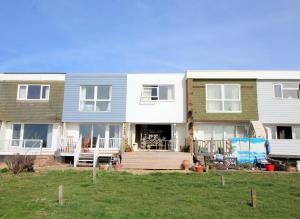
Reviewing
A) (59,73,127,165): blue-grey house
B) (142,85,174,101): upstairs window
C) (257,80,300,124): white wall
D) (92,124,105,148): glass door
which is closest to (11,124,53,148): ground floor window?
(59,73,127,165): blue-grey house

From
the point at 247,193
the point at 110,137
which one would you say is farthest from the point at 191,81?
the point at 247,193

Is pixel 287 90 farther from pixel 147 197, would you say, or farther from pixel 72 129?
pixel 147 197

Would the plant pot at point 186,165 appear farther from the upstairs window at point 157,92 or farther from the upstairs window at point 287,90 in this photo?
the upstairs window at point 287,90

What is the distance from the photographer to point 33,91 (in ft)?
86.9

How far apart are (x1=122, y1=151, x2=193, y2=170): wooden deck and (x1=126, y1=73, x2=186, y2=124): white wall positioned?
16.9 ft

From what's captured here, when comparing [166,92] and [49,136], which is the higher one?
[166,92]

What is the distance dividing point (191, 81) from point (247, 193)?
1470 centimetres

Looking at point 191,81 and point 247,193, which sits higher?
point 191,81

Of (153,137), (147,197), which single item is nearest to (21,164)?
(147,197)

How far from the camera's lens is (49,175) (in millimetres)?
16625

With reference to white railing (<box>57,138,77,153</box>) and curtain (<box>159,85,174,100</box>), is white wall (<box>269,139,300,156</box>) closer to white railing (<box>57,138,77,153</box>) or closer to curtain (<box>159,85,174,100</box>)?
curtain (<box>159,85,174,100</box>)

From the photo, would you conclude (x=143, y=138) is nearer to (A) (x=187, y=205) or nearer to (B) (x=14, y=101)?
(B) (x=14, y=101)

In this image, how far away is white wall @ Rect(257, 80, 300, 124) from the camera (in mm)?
24906

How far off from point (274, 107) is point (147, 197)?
1785 centimetres
